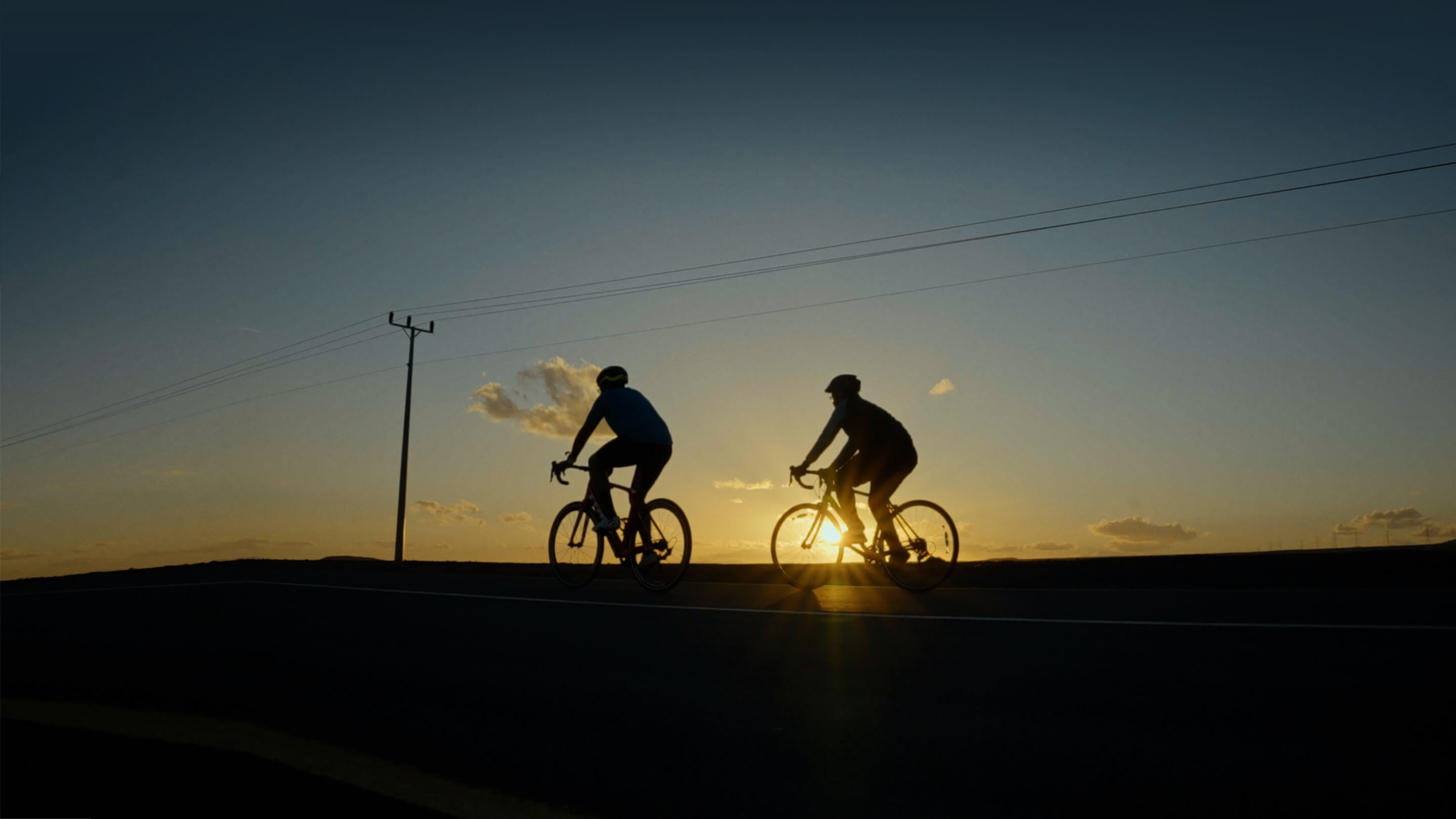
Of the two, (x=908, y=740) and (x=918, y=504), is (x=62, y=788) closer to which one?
(x=908, y=740)

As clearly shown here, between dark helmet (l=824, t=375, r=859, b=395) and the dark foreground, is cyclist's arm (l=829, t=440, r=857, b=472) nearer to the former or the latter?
dark helmet (l=824, t=375, r=859, b=395)

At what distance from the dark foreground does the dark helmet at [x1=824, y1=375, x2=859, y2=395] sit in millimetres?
2515

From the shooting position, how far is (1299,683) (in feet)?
15.5

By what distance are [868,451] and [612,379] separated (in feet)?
9.34

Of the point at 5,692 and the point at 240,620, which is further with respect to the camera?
the point at 240,620

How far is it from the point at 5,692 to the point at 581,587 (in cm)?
582

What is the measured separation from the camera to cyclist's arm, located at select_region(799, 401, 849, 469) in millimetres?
10453

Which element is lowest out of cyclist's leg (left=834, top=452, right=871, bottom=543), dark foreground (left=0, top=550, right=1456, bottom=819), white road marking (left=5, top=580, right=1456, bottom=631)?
dark foreground (left=0, top=550, right=1456, bottom=819)

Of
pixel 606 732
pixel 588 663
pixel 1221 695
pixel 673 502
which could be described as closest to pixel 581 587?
pixel 673 502

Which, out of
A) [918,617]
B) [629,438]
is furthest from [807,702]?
[629,438]

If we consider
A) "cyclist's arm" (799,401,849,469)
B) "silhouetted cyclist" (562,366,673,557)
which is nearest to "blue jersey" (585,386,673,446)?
"silhouetted cyclist" (562,366,673,557)

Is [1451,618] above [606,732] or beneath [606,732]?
above

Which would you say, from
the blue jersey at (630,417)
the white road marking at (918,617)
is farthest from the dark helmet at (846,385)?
the white road marking at (918,617)

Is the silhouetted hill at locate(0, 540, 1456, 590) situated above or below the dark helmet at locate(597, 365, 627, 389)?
below
